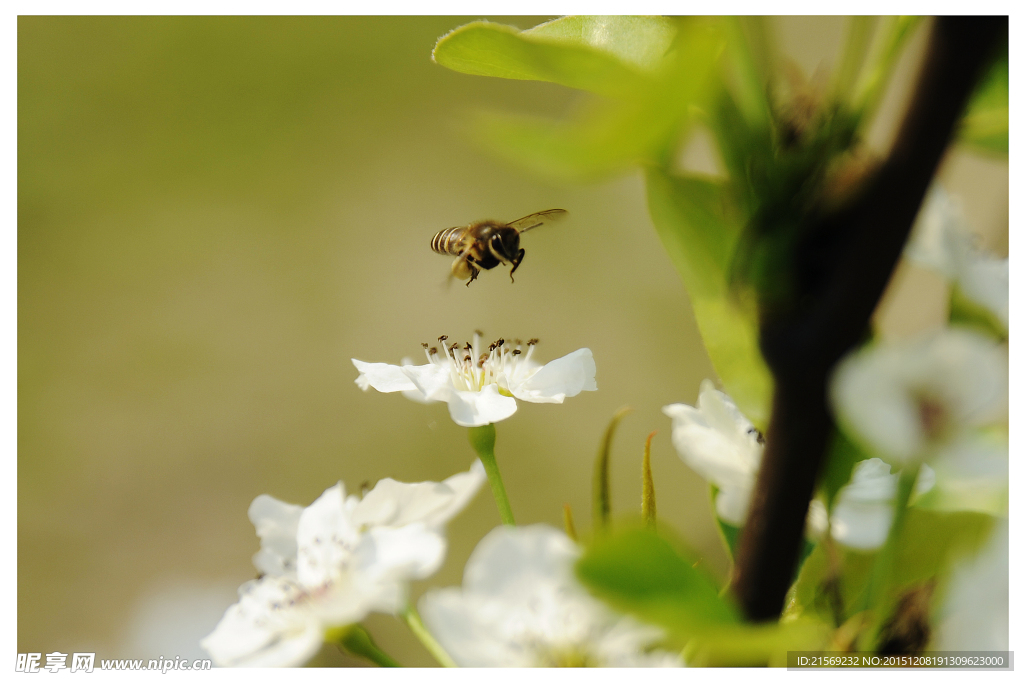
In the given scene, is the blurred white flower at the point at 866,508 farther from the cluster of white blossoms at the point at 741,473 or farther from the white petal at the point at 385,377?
the white petal at the point at 385,377

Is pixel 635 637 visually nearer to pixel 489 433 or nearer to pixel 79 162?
pixel 489 433

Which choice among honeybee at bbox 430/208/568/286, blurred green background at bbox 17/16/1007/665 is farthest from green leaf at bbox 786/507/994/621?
blurred green background at bbox 17/16/1007/665

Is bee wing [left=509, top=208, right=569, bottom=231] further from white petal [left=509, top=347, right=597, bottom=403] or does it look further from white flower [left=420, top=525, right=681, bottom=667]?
white flower [left=420, top=525, right=681, bottom=667]

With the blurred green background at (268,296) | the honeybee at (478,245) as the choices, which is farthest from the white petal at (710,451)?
the blurred green background at (268,296)

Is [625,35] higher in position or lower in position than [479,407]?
higher

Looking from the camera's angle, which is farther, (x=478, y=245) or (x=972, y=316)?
(x=478, y=245)

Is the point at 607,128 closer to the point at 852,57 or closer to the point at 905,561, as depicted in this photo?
the point at 852,57

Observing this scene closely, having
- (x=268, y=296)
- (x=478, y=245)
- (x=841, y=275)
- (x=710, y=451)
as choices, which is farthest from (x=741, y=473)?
(x=268, y=296)
